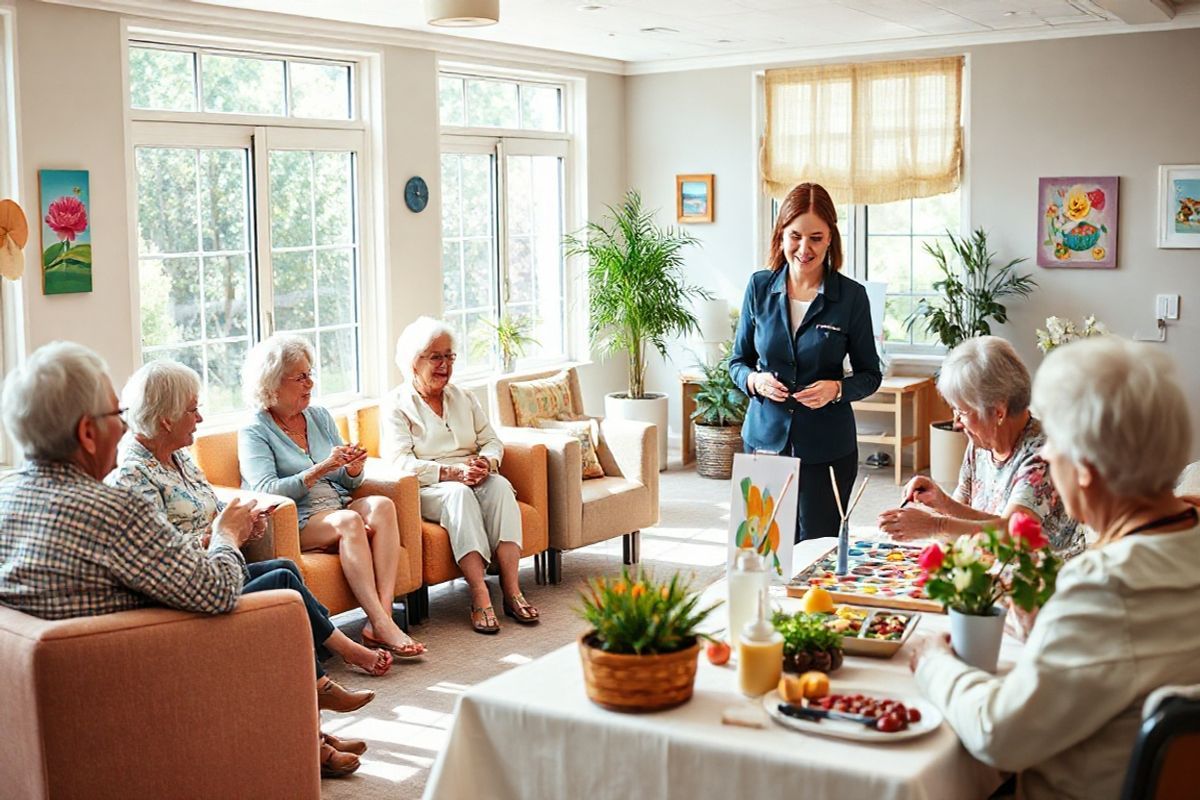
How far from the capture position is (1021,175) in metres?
7.74

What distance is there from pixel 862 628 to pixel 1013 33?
5995mm

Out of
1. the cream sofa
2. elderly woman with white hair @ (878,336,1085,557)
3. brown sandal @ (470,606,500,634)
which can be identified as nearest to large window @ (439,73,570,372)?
brown sandal @ (470,606,500,634)

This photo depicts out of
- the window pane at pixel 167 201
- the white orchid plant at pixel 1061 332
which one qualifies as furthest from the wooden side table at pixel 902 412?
the window pane at pixel 167 201

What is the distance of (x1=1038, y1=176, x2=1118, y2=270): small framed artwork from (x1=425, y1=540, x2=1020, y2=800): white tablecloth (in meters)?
5.68

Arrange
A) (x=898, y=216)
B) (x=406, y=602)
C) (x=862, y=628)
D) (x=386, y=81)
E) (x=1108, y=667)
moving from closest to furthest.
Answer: (x=1108, y=667) < (x=862, y=628) < (x=406, y=602) < (x=386, y=81) < (x=898, y=216)

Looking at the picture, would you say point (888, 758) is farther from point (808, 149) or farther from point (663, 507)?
point (808, 149)

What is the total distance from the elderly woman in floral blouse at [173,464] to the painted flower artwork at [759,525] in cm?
151

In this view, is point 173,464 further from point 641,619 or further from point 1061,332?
point 1061,332

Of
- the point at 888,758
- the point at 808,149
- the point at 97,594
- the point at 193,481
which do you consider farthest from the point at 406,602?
the point at 808,149

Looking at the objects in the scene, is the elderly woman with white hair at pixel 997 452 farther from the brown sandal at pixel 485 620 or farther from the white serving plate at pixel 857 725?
the brown sandal at pixel 485 620

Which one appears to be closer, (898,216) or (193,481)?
(193,481)

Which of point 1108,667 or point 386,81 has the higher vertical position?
point 386,81

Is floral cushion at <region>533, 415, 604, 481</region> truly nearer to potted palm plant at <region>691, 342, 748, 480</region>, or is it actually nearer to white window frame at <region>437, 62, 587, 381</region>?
white window frame at <region>437, 62, 587, 381</region>

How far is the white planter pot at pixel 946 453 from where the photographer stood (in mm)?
7516
